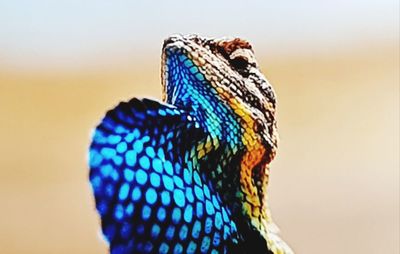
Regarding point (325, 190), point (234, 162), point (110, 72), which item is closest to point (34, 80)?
point (110, 72)

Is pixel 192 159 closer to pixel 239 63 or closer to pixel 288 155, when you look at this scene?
pixel 239 63

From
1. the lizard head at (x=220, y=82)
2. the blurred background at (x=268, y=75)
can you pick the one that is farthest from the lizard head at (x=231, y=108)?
the blurred background at (x=268, y=75)

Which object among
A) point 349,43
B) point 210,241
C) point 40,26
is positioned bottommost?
point 210,241

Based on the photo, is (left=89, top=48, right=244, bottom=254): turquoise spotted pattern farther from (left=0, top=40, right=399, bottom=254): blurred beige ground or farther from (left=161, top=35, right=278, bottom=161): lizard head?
(left=0, top=40, right=399, bottom=254): blurred beige ground

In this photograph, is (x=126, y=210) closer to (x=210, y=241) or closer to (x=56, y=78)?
(x=210, y=241)

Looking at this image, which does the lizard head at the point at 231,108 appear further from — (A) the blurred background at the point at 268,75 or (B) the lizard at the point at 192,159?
(A) the blurred background at the point at 268,75

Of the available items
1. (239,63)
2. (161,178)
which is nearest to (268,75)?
(239,63)
